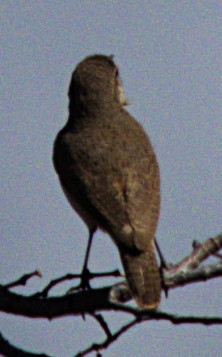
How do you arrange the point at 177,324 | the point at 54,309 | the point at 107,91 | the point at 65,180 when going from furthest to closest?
the point at 107,91 < the point at 65,180 < the point at 54,309 < the point at 177,324

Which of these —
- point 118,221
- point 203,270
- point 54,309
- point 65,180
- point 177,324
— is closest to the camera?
point 177,324

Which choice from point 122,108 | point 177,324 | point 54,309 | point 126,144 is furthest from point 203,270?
point 122,108

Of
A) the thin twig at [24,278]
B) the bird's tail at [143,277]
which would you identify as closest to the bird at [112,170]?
the bird's tail at [143,277]

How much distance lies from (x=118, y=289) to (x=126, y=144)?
1817 mm

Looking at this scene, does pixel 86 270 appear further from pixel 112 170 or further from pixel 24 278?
pixel 24 278

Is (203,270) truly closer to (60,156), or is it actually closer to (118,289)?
(118,289)

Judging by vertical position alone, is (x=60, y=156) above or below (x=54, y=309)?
above

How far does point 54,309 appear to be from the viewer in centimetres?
557

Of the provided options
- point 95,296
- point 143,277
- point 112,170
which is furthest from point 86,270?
point 95,296

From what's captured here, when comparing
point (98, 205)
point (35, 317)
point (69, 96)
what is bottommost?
point (35, 317)

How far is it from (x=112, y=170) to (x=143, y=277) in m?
1.24

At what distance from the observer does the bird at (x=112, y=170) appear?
20.1 ft

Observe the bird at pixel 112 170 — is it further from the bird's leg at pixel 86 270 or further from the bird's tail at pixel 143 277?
the bird's leg at pixel 86 270

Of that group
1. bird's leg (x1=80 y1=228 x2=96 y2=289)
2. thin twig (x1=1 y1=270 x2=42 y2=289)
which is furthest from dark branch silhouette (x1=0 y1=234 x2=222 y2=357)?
bird's leg (x1=80 y1=228 x2=96 y2=289)
